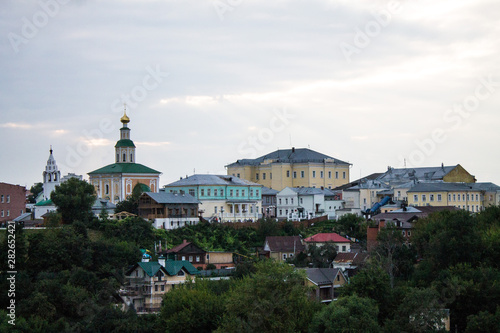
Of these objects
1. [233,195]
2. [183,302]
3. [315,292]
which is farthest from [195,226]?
[183,302]

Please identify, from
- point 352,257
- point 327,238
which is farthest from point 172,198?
point 352,257

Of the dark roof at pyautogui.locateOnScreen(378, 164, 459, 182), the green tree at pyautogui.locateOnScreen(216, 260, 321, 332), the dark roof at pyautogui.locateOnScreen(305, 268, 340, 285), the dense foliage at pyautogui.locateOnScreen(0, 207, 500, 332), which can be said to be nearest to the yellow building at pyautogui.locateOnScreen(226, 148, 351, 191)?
the dark roof at pyautogui.locateOnScreen(378, 164, 459, 182)

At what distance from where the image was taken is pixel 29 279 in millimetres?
41469

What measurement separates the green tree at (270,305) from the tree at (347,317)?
38.4 inches

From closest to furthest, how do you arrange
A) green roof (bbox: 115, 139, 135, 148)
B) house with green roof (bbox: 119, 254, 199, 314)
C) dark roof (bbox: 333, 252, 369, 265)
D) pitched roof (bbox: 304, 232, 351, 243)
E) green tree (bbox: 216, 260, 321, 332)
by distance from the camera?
green tree (bbox: 216, 260, 321, 332), house with green roof (bbox: 119, 254, 199, 314), dark roof (bbox: 333, 252, 369, 265), pitched roof (bbox: 304, 232, 351, 243), green roof (bbox: 115, 139, 135, 148)

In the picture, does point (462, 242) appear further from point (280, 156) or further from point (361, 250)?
point (280, 156)

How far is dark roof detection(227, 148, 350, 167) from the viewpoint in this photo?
76.6 meters

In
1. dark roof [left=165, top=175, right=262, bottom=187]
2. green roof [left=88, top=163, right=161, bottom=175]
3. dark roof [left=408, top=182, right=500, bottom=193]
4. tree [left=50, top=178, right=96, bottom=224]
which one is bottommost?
tree [left=50, top=178, right=96, bottom=224]

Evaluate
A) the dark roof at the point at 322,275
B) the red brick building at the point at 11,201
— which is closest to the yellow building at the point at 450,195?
the dark roof at the point at 322,275

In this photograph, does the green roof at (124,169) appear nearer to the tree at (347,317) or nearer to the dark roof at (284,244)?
the dark roof at (284,244)

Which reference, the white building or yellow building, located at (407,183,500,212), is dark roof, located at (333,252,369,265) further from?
yellow building, located at (407,183,500,212)

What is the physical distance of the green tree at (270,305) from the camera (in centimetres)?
3447

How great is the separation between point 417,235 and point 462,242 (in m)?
6.40

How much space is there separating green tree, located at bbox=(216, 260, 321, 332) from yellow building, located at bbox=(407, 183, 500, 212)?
30.9m
